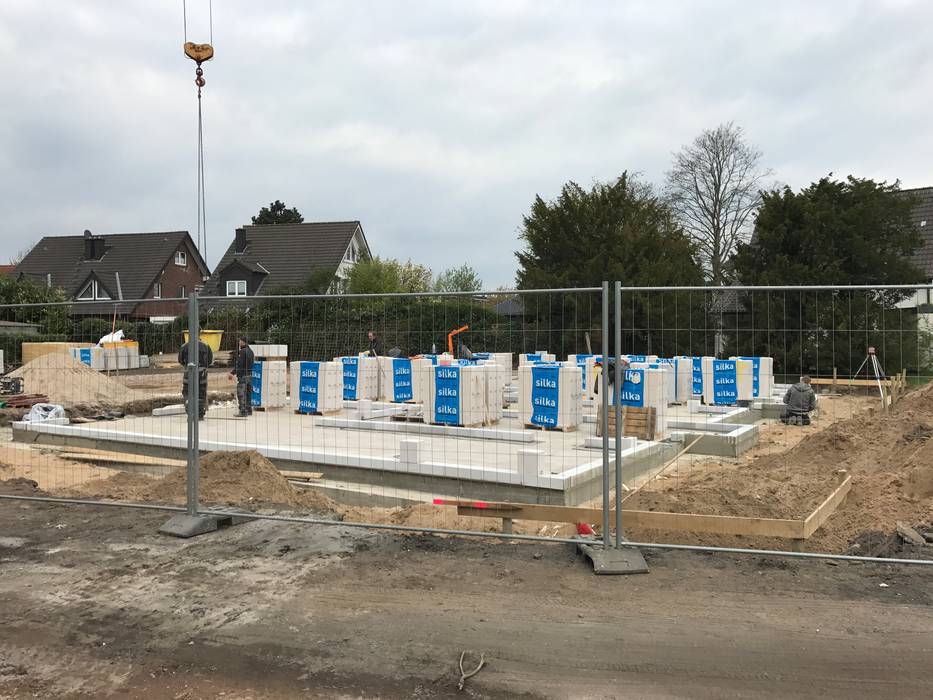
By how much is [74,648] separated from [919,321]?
678cm

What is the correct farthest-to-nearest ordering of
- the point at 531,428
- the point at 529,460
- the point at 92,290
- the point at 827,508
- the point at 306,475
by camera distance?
the point at 92,290
the point at 531,428
the point at 306,475
the point at 529,460
the point at 827,508

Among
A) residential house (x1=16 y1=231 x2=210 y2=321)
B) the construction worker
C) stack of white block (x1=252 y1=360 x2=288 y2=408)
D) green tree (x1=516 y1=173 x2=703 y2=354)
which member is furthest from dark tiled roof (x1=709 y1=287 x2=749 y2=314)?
residential house (x1=16 y1=231 x2=210 y2=321)

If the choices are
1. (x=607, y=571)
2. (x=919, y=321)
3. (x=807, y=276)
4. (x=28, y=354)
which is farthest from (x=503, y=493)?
(x=807, y=276)

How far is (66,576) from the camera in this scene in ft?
16.4

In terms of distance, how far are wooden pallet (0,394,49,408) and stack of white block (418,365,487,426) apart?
1084cm

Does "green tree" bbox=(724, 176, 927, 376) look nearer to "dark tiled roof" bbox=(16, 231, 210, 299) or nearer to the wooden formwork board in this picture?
the wooden formwork board

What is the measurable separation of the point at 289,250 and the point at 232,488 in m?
44.8

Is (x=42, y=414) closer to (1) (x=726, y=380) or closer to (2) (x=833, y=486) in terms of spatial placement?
(2) (x=833, y=486)

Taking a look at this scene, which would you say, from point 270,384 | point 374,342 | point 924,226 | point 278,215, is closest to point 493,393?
point 374,342

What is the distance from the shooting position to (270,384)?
54.4ft

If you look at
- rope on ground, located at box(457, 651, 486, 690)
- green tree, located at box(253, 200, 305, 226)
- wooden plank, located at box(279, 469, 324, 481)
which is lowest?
wooden plank, located at box(279, 469, 324, 481)

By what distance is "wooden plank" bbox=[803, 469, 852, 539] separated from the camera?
17.9ft

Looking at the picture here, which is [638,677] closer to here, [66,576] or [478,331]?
[66,576]

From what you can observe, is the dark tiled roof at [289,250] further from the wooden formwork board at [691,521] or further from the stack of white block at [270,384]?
the wooden formwork board at [691,521]
